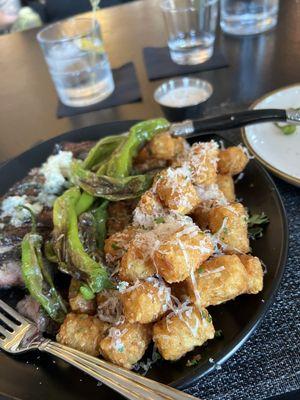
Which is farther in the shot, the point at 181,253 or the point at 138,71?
the point at 138,71

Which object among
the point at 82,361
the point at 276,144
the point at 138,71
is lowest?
the point at 138,71

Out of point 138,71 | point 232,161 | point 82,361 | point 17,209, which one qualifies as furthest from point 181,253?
point 138,71

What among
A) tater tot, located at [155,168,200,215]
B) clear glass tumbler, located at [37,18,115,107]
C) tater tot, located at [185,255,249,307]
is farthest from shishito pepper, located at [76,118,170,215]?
clear glass tumbler, located at [37,18,115,107]

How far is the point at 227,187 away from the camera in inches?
40.3

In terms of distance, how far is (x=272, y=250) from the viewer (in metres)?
0.86

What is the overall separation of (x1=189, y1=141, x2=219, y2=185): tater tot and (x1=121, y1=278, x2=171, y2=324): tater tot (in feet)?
0.97

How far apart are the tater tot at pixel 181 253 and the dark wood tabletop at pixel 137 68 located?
0.87 m

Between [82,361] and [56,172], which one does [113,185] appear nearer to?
[56,172]

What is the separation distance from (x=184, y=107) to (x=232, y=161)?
1.33 feet

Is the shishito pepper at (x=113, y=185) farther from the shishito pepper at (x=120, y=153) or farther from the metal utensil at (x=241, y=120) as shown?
the metal utensil at (x=241, y=120)

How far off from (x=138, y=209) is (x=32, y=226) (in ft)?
0.93

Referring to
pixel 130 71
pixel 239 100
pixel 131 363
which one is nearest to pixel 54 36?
pixel 130 71

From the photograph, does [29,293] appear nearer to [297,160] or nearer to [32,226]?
[32,226]

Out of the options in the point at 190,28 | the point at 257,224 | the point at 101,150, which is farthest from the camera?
the point at 190,28
